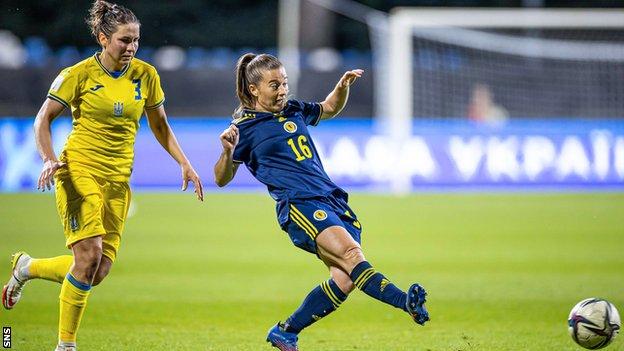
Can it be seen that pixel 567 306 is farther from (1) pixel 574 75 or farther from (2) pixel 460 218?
(1) pixel 574 75

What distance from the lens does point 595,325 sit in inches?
259

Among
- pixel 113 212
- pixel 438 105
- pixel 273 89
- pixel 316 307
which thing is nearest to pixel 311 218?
pixel 316 307

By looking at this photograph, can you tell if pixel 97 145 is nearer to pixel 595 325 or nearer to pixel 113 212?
pixel 113 212

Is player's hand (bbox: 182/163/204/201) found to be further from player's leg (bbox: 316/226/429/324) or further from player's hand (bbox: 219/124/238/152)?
player's leg (bbox: 316/226/429/324)

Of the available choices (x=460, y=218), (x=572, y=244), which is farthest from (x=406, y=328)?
(x=460, y=218)

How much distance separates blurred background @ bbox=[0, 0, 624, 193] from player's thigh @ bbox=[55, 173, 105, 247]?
1285 cm

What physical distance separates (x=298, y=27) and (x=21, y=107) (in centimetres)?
1090

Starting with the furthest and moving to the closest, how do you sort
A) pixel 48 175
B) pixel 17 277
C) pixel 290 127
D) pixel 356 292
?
pixel 356 292, pixel 17 277, pixel 290 127, pixel 48 175

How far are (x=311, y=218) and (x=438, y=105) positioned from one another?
17014 millimetres

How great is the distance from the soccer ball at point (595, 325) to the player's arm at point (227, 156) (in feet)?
7.59

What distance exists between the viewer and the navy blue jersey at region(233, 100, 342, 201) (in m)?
6.49

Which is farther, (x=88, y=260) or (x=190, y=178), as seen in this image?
(x=190, y=178)

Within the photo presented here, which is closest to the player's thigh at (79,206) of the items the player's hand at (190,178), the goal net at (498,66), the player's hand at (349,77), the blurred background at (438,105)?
the player's hand at (190,178)

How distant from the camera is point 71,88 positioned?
664 cm
